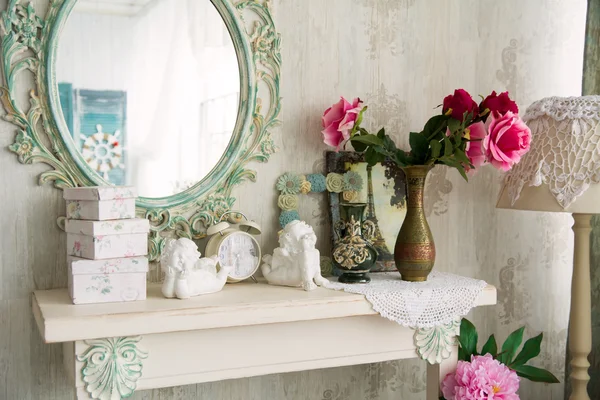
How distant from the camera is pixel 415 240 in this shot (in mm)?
1712

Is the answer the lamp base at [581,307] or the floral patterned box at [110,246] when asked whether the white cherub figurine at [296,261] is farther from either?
the lamp base at [581,307]

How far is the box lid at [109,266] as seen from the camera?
141 cm

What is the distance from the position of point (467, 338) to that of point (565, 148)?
0.61 meters

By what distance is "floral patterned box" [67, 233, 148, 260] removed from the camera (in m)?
1.42

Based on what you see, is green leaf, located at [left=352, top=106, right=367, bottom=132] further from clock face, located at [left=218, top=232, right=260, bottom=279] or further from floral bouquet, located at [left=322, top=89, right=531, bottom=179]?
clock face, located at [left=218, top=232, right=260, bottom=279]

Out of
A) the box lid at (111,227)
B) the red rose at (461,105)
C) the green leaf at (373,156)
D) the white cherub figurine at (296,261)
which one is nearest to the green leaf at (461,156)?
the red rose at (461,105)

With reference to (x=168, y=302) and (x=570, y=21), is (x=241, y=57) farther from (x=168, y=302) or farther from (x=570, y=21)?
(x=570, y=21)

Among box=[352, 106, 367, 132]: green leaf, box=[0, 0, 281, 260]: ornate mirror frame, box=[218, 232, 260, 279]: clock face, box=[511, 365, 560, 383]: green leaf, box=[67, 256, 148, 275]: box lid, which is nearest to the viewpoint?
box=[67, 256, 148, 275]: box lid

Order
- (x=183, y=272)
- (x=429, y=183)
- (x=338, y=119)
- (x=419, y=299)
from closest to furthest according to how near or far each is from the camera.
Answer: (x=183, y=272) → (x=419, y=299) → (x=338, y=119) → (x=429, y=183)

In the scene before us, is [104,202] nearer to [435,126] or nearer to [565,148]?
[435,126]

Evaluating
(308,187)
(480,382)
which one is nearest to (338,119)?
(308,187)

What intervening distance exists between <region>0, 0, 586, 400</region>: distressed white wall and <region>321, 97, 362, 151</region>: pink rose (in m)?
0.08

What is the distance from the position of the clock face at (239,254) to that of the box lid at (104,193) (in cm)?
30

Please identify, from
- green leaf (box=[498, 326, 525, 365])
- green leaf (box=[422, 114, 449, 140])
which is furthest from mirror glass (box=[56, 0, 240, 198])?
green leaf (box=[498, 326, 525, 365])
